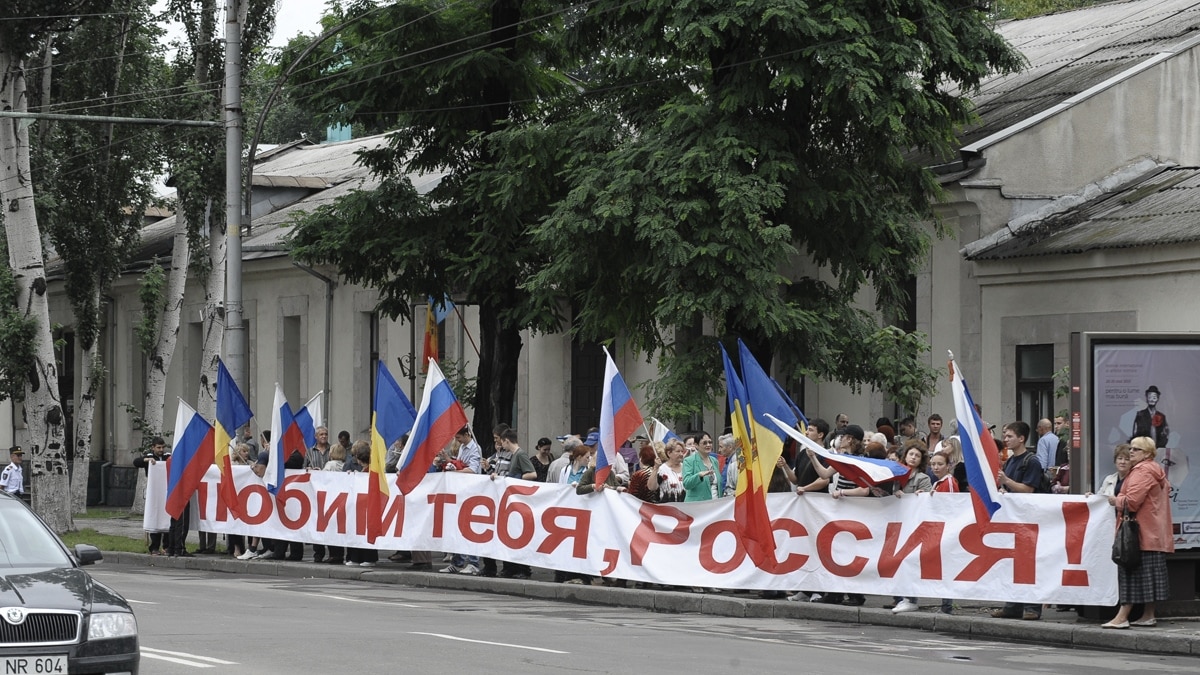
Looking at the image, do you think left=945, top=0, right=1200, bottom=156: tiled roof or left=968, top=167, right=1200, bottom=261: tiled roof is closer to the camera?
left=968, top=167, right=1200, bottom=261: tiled roof

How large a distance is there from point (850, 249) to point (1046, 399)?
3.89 m

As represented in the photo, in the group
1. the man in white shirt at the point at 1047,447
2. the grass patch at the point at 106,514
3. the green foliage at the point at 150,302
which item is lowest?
the grass patch at the point at 106,514

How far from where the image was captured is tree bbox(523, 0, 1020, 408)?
74.3 ft

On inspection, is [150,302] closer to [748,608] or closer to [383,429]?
[383,429]

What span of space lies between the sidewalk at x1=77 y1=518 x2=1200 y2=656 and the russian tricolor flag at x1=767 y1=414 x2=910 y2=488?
1.25 metres

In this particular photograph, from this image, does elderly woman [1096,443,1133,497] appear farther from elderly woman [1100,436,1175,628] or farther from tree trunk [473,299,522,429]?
tree trunk [473,299,522,429]

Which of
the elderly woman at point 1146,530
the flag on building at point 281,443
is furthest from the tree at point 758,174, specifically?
the elderly woman at point 1146,530

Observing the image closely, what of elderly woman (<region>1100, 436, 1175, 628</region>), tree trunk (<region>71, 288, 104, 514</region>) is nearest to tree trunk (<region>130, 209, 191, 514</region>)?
tree trunk (<region>71, 288, 104, 514</region>)

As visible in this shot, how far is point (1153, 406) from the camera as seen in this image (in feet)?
54.9

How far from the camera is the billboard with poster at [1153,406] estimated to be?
653 inches

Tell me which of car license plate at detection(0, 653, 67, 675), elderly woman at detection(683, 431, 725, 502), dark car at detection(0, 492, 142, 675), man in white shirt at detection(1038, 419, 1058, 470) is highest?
man in white shirt at detection(1038, 419, 1058, 470)

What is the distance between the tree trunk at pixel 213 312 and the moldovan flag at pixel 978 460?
22237mm

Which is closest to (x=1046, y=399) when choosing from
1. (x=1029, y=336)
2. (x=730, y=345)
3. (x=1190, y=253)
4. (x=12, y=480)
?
(x=1029, y=336)

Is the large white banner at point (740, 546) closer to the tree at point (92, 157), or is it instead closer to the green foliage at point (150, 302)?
the tree at point (92, 157)
